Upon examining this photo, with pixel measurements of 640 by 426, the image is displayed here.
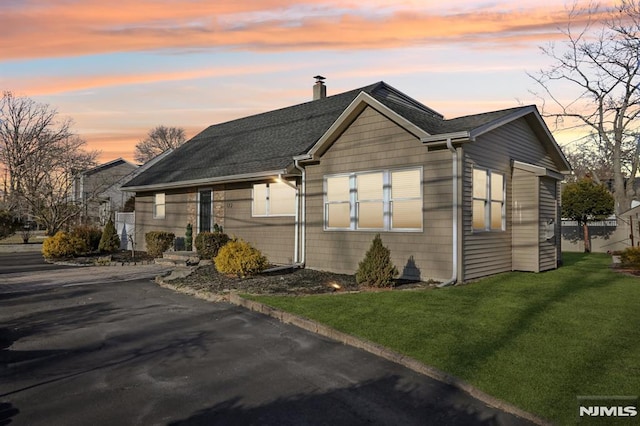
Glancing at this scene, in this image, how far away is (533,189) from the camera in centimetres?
1351

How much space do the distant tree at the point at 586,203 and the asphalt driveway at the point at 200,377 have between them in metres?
22.6

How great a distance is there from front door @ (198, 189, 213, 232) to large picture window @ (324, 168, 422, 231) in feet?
23.2

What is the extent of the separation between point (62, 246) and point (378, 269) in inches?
650

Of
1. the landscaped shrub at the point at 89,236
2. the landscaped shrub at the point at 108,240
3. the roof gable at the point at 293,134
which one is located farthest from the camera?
the landscaped shrub at the point at 108,240

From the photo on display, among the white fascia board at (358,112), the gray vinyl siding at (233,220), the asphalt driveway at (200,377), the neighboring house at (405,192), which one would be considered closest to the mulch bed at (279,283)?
the neighboring house at (405,192)

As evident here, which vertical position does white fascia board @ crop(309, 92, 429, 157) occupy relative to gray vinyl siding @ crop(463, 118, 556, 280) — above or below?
above

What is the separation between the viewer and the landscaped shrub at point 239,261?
12.7 meters

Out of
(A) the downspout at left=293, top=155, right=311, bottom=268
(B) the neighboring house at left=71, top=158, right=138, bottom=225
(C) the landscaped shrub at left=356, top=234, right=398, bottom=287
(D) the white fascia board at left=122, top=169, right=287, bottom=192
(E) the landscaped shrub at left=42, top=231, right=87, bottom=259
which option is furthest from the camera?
(B) the neighboring house at left=71, top=158, right=138, bottom=225

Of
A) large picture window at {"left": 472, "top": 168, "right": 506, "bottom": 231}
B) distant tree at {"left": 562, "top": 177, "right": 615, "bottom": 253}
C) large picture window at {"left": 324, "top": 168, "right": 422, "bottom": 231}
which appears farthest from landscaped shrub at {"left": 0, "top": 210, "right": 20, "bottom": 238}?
distant tree at {"left": 562, "top": 177, "right": 615, "bottom": 253}

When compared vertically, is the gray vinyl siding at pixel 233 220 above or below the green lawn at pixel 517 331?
above

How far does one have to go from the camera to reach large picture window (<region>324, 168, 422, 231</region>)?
40.5ft

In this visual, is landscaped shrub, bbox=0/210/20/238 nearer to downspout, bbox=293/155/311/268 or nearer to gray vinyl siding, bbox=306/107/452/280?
downspout, bbox=293/155/311/268

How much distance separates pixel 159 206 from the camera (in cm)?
2266

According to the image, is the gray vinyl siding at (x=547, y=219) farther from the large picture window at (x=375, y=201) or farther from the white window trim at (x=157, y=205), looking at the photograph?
the white window trim at (x=157, y=205)
